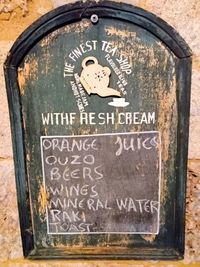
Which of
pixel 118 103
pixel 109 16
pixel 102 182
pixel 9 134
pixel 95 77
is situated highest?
pixel 109 16

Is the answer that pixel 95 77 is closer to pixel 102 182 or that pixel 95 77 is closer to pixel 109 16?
pixel 109 16

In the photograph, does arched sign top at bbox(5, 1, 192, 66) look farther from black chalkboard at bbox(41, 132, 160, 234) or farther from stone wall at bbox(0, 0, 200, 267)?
black chalkboard at bbox(41, 132, 160, 234)

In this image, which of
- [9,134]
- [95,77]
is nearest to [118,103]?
[95,77]

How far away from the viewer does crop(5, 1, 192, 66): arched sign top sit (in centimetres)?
140

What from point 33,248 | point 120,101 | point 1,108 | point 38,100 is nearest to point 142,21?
point 120,101

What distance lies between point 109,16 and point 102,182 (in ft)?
2.16

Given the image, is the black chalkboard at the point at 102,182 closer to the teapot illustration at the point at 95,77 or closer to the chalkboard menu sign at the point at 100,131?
the chalkboard menu sign at the point at 100,131

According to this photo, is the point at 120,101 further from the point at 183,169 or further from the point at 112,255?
the point at 112,255

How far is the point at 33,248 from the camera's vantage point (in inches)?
66.2

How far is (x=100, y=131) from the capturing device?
1533 mm

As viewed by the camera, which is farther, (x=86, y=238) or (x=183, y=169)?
(x=86, y=238)

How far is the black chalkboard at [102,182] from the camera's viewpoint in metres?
1.54

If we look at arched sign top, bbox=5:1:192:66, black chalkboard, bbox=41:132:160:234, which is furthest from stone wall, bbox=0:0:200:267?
black chalkboard, bbox=41:132:160:234

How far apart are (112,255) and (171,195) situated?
37 centimetres
